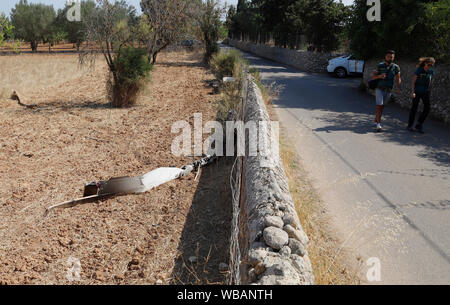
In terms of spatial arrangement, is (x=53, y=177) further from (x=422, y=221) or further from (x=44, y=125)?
(x=422, y=221)

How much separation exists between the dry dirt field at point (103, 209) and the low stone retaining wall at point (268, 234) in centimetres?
66

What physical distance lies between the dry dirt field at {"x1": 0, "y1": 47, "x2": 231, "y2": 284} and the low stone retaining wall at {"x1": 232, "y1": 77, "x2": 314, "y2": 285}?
0.66 m

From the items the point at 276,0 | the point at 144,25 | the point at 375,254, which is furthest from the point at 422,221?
the point at 276,0

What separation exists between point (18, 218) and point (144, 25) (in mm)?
14697

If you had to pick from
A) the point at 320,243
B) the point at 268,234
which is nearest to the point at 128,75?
the point at 320,243

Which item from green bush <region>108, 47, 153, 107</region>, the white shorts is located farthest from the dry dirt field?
the white shorts

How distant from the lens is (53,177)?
243 inches

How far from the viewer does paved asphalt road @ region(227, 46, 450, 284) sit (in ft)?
12.3

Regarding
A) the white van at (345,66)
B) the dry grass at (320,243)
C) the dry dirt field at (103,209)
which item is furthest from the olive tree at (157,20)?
the dry grass at (320,243)

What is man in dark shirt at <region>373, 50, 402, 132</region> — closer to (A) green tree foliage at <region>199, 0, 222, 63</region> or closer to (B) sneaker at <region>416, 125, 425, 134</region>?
(B) sneaker at <region>416, 125, 425, 134</region>

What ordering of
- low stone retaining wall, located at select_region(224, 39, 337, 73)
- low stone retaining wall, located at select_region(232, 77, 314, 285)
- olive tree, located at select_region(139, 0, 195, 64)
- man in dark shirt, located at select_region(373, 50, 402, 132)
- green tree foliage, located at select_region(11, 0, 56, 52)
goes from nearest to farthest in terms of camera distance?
low stone retaining wall, located at select_region(232, 77, 314, 285) < man in dark shirt, located at select_region(373, 50, 402, 132) < olive tree, located at select_region(139, 0, 195, 64) < low stone retaining wall, located at select_region(224, 39, 337, 73) < green tree foliage, located at select_region(11, 0, 56, 52)

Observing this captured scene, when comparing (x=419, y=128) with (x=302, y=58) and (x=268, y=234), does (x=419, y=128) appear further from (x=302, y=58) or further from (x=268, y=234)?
(x=302, y=58)

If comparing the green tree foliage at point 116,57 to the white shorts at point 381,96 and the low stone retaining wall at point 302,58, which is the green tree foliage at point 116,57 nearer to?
the white shorts at point 381,96

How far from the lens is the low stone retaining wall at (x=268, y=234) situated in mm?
2656
